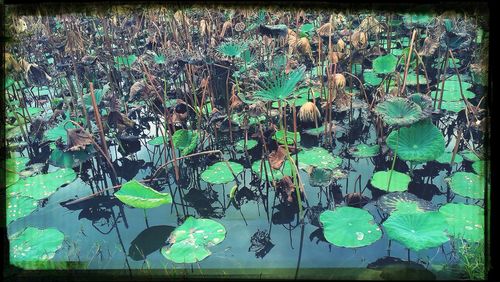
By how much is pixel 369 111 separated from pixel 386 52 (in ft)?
0.71

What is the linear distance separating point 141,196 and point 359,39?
86 centimetres

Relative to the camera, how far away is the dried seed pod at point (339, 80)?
1472mm

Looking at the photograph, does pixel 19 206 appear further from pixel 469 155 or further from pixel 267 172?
pixel 469 155

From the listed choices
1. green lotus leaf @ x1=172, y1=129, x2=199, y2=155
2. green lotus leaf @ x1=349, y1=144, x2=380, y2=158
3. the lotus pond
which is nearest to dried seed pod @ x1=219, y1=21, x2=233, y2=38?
the lotus pond

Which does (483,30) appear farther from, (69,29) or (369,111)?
(69,29)

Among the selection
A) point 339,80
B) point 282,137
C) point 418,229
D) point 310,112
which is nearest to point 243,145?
point 282,137

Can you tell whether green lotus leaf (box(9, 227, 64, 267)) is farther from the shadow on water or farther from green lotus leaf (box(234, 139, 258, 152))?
green lotus leaf (box(234, 139, 258, 152))

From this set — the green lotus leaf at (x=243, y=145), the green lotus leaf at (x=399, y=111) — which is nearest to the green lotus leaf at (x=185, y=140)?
the green lotus leaf at (x=243, y=145)

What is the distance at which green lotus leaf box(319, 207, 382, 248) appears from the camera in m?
1.15

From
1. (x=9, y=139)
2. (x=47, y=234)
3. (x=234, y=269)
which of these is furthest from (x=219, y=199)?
(x=9, y=139)

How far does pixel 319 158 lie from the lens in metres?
1.48

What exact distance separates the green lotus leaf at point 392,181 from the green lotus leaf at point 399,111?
19cm

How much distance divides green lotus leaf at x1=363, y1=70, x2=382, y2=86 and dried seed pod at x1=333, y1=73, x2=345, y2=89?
0.11m

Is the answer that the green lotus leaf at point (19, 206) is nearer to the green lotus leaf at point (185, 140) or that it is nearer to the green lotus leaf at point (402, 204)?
the green lotus leaf at point (185, 140)
